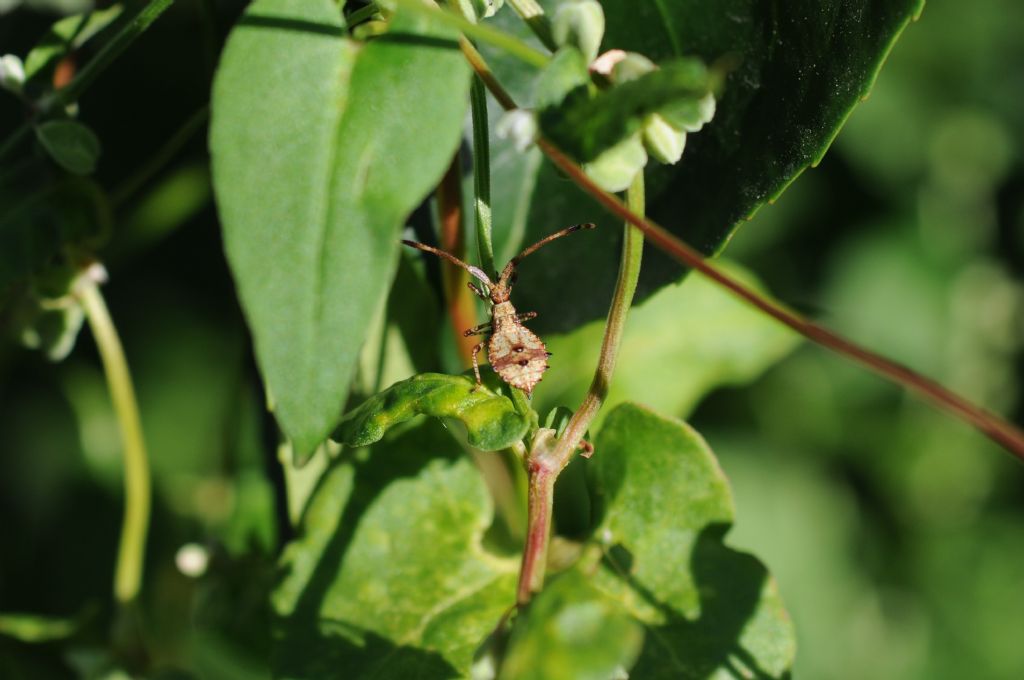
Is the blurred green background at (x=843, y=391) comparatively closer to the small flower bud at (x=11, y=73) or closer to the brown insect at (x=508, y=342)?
the small flower bud at (x=11, y=73)

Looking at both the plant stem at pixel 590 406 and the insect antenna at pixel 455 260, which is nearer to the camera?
the plant stem at pixel 590 406

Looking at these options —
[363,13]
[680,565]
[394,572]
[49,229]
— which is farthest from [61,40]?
[680,565]

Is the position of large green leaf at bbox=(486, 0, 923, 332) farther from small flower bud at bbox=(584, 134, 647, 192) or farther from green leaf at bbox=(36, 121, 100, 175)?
green leaf at bbox=(36, 121, 100, 175)

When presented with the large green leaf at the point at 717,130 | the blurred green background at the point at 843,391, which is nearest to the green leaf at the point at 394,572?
the large green leaf at the point at 717,130

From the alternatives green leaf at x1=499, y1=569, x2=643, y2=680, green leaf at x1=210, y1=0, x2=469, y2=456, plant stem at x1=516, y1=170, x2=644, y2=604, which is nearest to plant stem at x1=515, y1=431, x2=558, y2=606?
plant stem at x1=516, y1=170, x2=644, y2=604

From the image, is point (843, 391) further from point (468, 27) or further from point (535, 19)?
point (468, 27)

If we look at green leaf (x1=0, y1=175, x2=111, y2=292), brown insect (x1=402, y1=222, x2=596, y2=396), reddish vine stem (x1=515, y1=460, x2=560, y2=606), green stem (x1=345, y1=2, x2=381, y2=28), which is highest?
green stem (x1=345, y1=2, x2=381, y2=28)

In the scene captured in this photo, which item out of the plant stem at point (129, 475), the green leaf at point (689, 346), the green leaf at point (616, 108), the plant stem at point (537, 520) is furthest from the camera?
the green leaf at point (689, 346)
